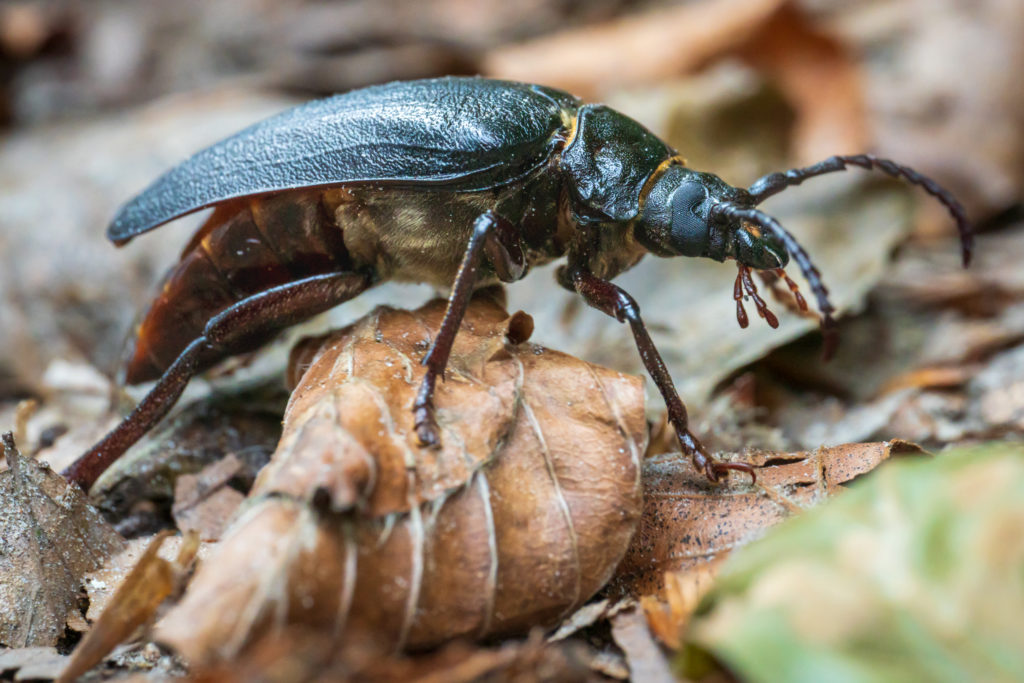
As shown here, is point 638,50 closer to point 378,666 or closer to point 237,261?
point 237,261

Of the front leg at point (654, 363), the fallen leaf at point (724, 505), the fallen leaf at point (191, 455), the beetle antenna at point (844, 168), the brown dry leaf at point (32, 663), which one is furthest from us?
the beetle antenna at point (844, 168)

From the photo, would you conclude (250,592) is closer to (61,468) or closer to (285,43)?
(61,468)

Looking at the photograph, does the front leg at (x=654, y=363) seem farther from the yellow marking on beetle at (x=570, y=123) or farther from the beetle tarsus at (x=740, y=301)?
the yellow marking on beetle at (x=570, y=123)

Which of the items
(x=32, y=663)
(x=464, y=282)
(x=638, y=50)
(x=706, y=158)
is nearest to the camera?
(x=32, y=663)

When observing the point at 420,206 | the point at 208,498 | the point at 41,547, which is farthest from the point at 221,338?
the point at 41,547

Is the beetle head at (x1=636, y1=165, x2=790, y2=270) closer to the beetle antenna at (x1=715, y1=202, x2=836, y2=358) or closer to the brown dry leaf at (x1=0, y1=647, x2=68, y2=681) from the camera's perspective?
the beetle antenna at (x1=715, y1=202, x2=836, y2=358)

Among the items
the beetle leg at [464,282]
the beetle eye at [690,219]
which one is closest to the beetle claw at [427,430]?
the beetle leg at [464,282]
